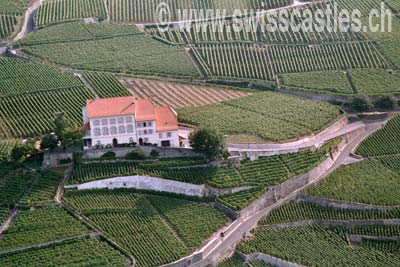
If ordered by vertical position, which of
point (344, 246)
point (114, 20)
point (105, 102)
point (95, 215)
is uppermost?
point (114, 20)

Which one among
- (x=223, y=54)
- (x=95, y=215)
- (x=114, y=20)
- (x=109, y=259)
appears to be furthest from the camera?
(x=114, y=20)

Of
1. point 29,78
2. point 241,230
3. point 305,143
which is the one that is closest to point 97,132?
point 241,230

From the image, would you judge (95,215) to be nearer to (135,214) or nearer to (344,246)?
(135,214)

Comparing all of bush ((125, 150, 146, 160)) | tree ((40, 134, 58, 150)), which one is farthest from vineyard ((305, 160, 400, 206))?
tree ((40, 134, 58, 150))

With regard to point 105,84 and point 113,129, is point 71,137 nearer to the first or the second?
point 113,129

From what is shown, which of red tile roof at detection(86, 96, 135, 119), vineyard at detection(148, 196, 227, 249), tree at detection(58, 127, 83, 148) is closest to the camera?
vineyard at detection(148, 196, 227, 249)

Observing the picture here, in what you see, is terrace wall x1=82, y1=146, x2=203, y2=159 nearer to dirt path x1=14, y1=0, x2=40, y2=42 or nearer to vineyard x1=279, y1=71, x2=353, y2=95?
vineyard x1=279, y1=71, x2=353, y2=95

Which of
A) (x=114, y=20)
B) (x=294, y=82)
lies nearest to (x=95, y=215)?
(x=294, y=82)
